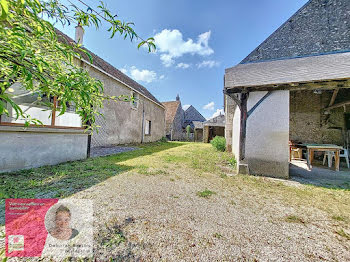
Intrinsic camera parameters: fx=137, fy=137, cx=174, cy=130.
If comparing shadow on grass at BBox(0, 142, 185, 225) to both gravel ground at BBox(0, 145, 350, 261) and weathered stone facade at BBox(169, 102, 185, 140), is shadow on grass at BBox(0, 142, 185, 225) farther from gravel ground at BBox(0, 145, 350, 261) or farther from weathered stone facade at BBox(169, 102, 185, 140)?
weathered stone facade at BBox(169, 102, 185, 140)

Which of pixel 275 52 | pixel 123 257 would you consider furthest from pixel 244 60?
pixel 123 257

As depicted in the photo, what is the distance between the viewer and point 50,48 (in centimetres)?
126

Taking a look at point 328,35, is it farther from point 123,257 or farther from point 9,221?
point 9,221

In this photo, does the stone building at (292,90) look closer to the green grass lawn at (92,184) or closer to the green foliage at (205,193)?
the green grass lawn at (92,184)

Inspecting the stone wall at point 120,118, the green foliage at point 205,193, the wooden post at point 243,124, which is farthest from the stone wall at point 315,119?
the stone wall at point 120,118

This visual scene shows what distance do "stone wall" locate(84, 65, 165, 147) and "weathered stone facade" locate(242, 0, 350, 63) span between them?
8.45m

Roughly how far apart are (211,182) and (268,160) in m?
1.98

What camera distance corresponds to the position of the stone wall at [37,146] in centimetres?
321

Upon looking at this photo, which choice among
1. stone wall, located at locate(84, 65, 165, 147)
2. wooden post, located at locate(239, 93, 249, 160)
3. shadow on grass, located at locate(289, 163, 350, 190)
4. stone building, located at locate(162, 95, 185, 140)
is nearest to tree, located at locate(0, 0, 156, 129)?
wooden post, located at locate(239, 93, 249, 160)

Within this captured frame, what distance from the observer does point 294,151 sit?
6.74 meters

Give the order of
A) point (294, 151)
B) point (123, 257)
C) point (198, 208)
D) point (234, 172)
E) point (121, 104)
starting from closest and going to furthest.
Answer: point (123, 257), point (198, 208), point (234, 172), point (294, 151), point (121, 104)

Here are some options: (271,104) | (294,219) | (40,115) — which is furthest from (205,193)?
(40,115)

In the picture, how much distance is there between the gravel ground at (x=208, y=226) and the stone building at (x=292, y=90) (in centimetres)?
157

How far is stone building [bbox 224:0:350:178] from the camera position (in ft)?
12.9
